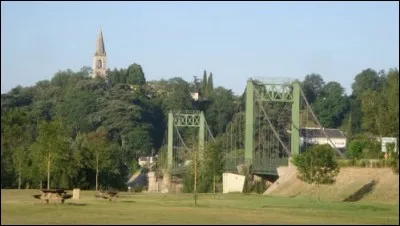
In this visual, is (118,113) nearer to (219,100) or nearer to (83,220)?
(219,100)

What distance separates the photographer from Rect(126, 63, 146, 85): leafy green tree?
193 m

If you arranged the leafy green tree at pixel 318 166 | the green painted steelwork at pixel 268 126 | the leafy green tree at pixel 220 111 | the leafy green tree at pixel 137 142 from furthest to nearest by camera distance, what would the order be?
the leafy green tree at pixel 220 111, the leafy green tree at pixel 137 142, the green painted steelwork at pixel 268 126, the leafy green tree at pixel 318 166

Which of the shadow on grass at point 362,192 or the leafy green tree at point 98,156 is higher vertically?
the leafy green tree at point 98,156

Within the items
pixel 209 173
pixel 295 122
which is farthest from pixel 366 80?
pixel 209 173

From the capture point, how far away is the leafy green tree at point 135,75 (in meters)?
193

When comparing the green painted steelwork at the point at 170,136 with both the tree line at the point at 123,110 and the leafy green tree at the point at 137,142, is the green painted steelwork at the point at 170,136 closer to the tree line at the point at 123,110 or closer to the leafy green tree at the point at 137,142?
the tree line at the point at 123,110

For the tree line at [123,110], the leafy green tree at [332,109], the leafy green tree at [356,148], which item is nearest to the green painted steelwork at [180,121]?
the tree line at [123,110]

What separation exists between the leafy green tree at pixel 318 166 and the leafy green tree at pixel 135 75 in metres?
125

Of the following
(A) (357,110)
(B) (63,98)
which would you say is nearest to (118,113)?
(B) (63,98)

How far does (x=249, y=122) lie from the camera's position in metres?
97.8

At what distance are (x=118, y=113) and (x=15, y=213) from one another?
402 feet

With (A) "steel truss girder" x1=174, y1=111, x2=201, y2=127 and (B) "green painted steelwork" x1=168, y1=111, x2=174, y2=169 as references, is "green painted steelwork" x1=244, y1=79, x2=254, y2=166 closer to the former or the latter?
(B) "green painted steelwork" x1=168, y1=111, x2=174, y2=169

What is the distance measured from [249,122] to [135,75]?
99.4m

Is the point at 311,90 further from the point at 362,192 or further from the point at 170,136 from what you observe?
the point at 362,192
